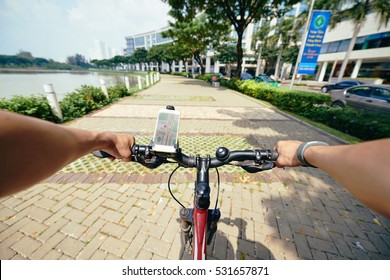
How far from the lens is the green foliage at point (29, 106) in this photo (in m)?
5.48

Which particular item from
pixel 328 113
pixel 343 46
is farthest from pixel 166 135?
pixel 343 46

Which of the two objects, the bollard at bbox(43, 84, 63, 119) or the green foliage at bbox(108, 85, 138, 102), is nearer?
the bollard at bbox(43, 84, 63, 119)

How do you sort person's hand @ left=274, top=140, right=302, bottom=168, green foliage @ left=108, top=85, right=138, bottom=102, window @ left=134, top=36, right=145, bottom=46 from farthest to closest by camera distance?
window @ left=134, top=36, right=145, bottom=46 → green foliage @ left=108, top=85, right=138, bottom=102 → person's hand @ left=274, top=140, right=302, bottom=168

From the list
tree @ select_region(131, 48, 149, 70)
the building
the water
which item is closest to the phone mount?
the water

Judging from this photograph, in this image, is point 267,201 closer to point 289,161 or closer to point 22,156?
point 289,161

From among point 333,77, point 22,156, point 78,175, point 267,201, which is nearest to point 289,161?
point 22,156

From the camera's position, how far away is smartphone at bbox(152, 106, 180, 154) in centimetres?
117

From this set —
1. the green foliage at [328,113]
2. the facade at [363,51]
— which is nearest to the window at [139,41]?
the facade at [363,51]

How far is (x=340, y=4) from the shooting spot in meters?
21.8

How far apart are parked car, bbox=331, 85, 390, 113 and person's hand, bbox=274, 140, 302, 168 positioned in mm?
10149

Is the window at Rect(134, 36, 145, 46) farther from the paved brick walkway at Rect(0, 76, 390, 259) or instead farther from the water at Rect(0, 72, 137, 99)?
the paved brick walkway at Rect(0, 76, 390, 259)

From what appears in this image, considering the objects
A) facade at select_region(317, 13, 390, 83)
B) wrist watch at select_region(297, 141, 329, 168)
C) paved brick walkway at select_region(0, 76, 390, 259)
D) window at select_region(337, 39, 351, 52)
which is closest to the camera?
wrist watch at select_region(297, 141, 329, 168)

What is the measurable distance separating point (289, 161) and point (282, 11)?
21.4 meters
